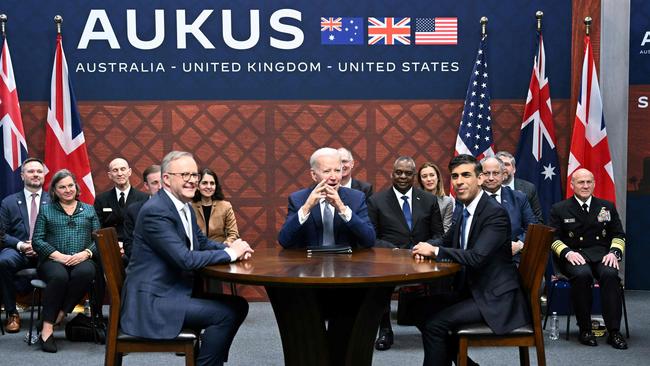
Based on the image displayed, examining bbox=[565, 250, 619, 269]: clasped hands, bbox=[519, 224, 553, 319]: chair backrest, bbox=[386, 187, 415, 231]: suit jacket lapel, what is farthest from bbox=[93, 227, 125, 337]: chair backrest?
bbox=[565, 250, 619, 269]: clasped hands

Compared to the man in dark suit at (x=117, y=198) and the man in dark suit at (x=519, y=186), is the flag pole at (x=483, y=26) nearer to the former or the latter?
the man in dark suit at (x=519, y=186)

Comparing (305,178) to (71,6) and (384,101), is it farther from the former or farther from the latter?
(71,6)

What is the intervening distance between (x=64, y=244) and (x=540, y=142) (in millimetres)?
4350

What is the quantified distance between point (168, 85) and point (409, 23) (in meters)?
2.44

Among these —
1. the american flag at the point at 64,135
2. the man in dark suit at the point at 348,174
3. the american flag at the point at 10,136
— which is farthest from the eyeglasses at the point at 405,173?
the american flag at the point at 10,136

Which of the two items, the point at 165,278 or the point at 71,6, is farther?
the point at 71,6

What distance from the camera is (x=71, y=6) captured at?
7523 mm

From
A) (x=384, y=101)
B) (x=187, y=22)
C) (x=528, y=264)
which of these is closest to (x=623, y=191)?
(x=384, y=101)

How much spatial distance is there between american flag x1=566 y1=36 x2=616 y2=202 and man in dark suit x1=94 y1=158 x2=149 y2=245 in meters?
3.96

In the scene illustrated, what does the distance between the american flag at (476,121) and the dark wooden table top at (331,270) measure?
10.7ft

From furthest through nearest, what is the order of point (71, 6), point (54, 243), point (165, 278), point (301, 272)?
point (71, 6)
point (54, 243)
point (165, 278)
point (301, 272)

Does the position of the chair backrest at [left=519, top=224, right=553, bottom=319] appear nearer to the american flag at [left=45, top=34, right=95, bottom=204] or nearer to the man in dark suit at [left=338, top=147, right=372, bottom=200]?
the man in dark suit at [left=338, top=147, right=372, bottom=200]

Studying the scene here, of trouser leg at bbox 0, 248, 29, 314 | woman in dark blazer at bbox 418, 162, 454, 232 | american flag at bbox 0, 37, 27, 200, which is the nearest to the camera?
trouser leg at bbox 0, 248, 29, 314

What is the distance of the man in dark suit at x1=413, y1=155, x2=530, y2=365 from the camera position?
13.1ft
